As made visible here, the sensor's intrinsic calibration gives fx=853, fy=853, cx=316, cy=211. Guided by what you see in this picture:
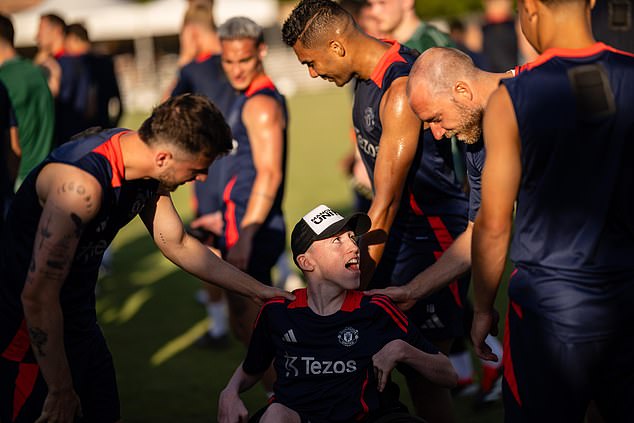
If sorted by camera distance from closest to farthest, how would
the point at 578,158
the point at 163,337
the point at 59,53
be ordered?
the point at 578,158 < the point at 163,337 < the point at 59,53

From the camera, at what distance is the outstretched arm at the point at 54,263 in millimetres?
3352

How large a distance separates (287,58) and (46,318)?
138ft

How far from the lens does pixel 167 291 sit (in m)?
9.02

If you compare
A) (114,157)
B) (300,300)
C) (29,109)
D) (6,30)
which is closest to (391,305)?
(300,300)

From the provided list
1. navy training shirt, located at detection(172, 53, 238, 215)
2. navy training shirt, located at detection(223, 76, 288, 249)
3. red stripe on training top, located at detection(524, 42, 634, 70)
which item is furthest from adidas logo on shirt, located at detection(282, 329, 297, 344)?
navy training shirt, located at detection(172, 53, 238, 215)

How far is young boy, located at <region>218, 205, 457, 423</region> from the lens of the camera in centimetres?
375

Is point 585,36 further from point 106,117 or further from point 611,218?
point 106,117

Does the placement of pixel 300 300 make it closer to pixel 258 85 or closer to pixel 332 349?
pixel 332 349

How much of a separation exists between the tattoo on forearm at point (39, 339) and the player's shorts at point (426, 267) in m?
1.91

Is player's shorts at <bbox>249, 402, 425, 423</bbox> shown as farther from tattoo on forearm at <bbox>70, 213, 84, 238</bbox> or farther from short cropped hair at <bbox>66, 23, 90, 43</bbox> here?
short cropped hair at <bbox>66, 23, 90, 43</bbox>

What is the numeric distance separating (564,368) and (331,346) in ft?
3.78

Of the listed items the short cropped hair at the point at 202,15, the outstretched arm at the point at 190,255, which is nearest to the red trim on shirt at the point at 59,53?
the short cropped hair at the point at 202,15

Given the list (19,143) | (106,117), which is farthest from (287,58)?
(19,143)

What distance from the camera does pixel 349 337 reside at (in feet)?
12.6
